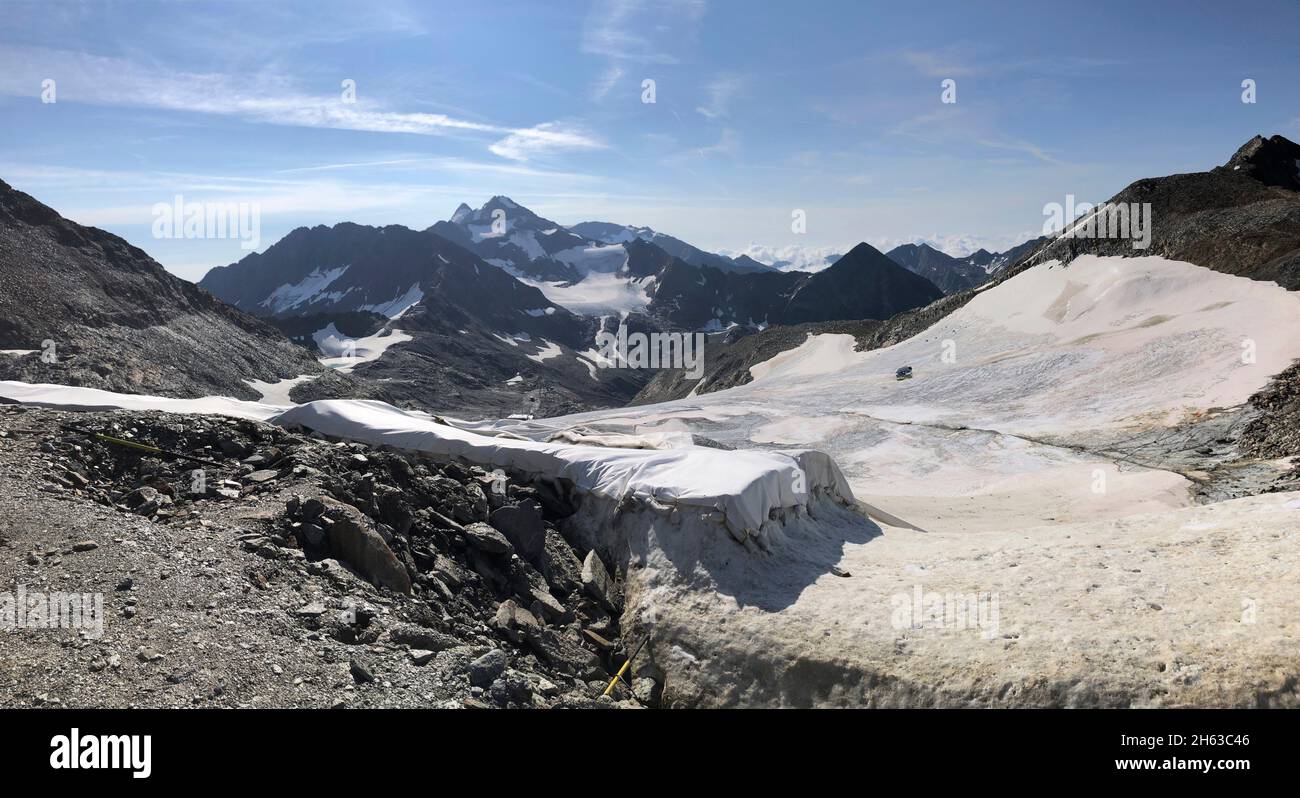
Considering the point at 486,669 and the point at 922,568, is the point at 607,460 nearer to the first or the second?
the point at 922,568

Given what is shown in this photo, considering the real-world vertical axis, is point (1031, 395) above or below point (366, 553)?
above

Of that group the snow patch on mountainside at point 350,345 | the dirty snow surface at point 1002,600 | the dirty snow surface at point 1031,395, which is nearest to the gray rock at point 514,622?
the dirty snow surface at point 1002,600

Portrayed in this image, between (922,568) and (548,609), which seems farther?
(922,568)

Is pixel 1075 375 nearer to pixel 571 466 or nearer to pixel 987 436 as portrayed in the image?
pixel 987 436

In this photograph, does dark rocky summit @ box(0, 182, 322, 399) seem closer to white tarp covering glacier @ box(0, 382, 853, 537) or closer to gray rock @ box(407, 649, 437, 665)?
white tarp covering glacier @ box(0, 382, 853, 537)

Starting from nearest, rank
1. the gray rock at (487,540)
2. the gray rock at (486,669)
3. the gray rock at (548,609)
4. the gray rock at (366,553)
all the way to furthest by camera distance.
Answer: the gray rock at (486,669), the gray rock at (366,553), the gray rock at (548,609), the gray rock at (487,540)

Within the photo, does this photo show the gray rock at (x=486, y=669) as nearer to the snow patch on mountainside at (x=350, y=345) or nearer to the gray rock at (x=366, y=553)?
the gray rock at (x=366, y=553)

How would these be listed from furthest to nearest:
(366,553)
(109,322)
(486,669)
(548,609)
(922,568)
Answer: (109,322) → (922,568) → (548,609) → (366,553) → (486,669)

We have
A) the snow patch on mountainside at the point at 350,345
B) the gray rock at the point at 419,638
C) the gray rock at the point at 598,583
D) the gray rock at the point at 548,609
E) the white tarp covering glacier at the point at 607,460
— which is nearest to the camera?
the gray rock at the point at 419,638

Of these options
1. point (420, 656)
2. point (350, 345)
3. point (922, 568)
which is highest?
point (350, 345)

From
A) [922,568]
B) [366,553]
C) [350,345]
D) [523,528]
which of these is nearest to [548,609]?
[523,528]

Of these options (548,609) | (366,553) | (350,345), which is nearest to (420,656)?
(366,553)

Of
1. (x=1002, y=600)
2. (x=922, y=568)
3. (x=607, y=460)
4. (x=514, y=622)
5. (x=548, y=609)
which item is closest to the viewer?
(x=1002, y=600)
